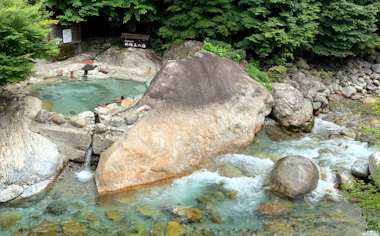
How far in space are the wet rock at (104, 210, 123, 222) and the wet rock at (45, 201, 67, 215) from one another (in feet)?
4.56

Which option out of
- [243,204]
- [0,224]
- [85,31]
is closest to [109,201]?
[0,224]

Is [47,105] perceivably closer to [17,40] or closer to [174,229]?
[17,40]

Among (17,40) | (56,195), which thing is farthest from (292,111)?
(17,40)

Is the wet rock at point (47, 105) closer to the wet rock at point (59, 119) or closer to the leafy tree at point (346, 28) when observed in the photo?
the wet rock at point (59, 119)

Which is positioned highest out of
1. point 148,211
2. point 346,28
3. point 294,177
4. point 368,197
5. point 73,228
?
point 346,28

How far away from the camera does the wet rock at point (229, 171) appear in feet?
37.0

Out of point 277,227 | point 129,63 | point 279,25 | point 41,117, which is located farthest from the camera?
point 129,63

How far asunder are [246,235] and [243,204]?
139cm

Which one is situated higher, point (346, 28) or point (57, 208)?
point (346, 28)

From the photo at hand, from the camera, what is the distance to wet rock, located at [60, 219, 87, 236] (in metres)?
8.52

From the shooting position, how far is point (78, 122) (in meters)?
11.5

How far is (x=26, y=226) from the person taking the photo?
869 centimetres

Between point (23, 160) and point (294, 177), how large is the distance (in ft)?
31.2

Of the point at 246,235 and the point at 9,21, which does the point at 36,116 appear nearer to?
the point at 9,21
